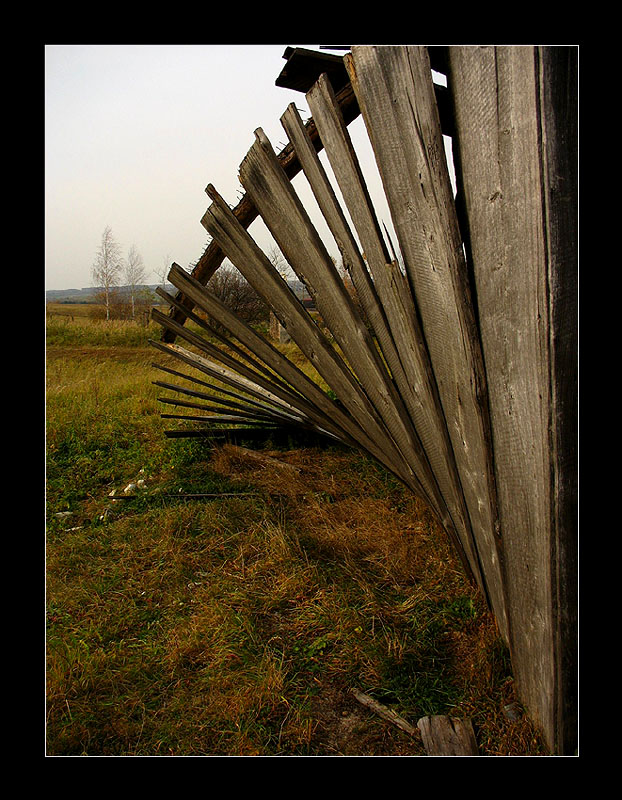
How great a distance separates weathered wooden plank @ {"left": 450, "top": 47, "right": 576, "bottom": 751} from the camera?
5.15 ft

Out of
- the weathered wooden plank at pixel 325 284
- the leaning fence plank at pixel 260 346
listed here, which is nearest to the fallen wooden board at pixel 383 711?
the weathered wooden plank at pixel 325 284

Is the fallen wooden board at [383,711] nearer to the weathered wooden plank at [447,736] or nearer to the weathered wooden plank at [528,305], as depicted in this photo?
the weathered wooden plank at [447,736]

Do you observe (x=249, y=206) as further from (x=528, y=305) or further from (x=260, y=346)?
(x=528, y=305)

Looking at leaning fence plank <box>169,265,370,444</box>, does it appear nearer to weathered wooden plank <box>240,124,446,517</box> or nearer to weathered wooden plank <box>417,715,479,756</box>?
weathered wooden plank <box>240,124,446,517</box>

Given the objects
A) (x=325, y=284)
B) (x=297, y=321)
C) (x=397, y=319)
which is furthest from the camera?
(x=297, y=321)

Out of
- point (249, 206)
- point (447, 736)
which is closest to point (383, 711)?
point (447, 736)

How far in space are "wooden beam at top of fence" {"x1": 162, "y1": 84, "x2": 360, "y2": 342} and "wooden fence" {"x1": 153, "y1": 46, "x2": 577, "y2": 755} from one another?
2 cm

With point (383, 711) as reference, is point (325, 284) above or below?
above

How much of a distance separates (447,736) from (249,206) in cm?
271

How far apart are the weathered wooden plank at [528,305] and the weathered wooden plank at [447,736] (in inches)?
9.8

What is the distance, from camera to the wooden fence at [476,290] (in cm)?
160

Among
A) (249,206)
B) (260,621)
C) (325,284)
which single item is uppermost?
(249,206)

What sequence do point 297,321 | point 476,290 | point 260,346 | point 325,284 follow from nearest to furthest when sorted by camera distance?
point 476,290 → point 325,284 → point 297,321 → point 260,346

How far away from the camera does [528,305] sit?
5.42 ft
